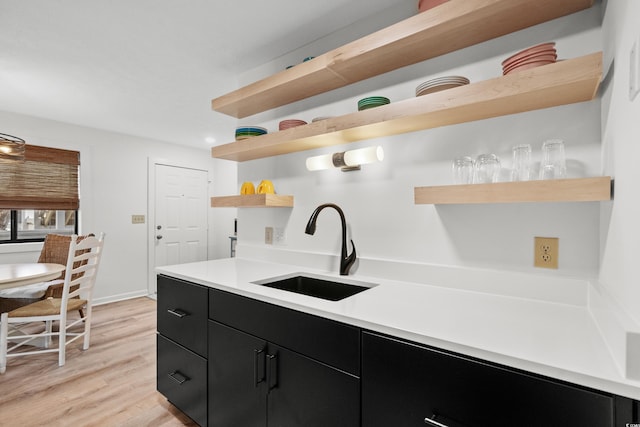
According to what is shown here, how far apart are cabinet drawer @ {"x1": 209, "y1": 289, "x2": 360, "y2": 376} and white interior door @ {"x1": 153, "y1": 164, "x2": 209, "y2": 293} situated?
3669mm

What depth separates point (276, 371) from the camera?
126 cm

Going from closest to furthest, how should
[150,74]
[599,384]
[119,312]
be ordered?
[599,384] < [150,74] < [119,312]

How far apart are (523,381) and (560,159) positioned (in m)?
0.83

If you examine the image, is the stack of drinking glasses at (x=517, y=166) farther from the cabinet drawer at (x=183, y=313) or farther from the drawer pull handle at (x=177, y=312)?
the drawer pull handle at (x=177, y=312)

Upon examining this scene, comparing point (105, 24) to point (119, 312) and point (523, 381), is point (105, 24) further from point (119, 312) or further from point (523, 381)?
point (119, 312)

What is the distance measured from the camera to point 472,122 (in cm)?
141

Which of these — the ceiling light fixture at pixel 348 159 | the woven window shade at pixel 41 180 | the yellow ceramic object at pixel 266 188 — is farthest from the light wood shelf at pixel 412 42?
the woven window shade at pixel 41 180

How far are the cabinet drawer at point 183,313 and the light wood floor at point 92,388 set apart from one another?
1.73 feet

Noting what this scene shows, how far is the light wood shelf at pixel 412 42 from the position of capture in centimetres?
118

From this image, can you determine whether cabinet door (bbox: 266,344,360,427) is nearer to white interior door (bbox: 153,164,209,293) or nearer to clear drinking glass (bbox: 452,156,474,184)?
clear drinking glass (bbox: 452,156,474,184)

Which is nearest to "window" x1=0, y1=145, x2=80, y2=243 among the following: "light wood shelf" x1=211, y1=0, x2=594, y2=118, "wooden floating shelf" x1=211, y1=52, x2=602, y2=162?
"light wood shelf" x1=211, y1=0, x2=594, y2=118

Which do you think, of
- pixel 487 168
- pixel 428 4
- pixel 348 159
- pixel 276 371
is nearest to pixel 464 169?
pixel 487 168

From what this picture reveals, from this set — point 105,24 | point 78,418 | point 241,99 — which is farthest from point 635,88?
point 78,418

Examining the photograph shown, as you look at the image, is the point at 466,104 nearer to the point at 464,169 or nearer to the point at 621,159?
the point at 464,169
